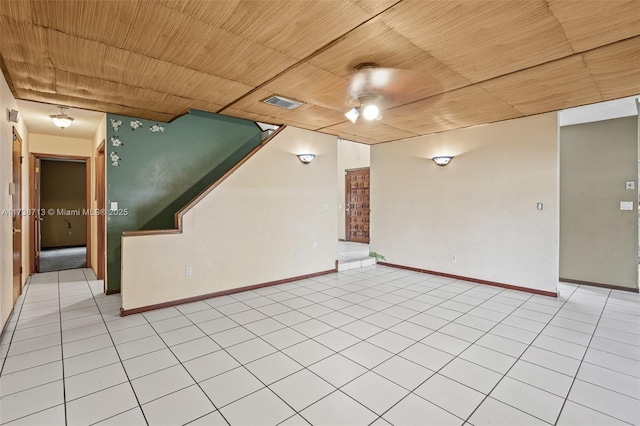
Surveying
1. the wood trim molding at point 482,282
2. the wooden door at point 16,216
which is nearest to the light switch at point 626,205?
the wood trim molding at point 482,282

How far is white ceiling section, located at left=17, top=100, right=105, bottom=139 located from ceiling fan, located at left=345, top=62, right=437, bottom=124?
147 inches

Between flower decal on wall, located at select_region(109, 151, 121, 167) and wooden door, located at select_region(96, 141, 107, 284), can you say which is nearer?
flower decal on wall, located at select_region(109, 151, 121, 167)

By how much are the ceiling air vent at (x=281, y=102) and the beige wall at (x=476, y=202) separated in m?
2.91

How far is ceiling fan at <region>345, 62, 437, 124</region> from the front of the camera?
9.98 ft

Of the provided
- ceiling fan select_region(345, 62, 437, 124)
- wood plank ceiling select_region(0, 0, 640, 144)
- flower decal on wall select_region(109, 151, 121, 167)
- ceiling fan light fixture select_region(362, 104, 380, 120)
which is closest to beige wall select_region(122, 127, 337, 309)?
wood plank ceiling select_region(0, 0, 640, 144)

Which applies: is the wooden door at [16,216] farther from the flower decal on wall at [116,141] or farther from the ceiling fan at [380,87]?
the ceiling fan at [380,87]

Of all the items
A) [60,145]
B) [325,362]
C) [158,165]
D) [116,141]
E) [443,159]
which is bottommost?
[325,362]

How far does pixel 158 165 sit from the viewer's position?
4.79 m

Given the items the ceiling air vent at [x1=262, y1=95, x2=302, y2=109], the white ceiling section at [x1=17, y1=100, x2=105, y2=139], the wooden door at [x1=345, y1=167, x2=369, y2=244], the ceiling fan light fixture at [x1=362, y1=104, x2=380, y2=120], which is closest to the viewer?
the ceiling fan light fixture at [x1=362, y1=104, x2=380, y2=120]

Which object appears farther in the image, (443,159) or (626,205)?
(443,159)

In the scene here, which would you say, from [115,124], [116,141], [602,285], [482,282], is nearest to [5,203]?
[116,141]

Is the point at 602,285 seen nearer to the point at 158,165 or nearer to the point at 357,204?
the point at 357,204

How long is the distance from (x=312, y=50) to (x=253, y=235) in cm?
299

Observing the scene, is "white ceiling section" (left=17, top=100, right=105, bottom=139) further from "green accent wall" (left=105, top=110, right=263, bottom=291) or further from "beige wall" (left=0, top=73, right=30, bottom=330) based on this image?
"beige wall" (left=0, top=73, right=30, bottom=330)
